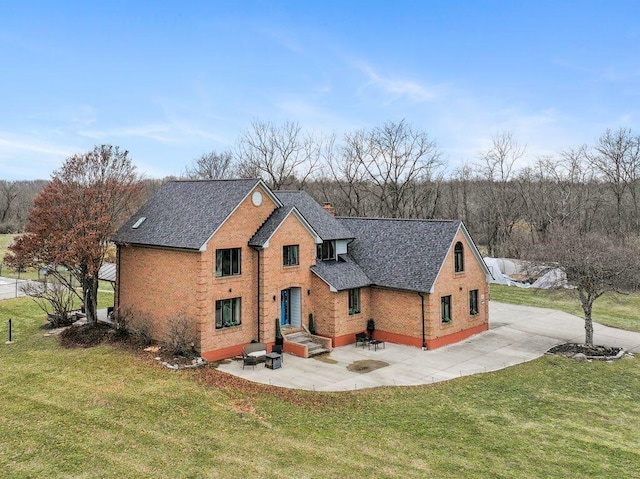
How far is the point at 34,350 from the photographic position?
73.9 feet

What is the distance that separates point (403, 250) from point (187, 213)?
40.0 feet

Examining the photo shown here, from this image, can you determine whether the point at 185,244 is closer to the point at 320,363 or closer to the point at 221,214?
the point at 221,214

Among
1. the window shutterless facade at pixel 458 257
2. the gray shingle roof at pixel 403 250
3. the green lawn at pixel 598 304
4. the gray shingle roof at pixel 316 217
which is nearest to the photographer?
the gray shingle roof at pixel 403 250

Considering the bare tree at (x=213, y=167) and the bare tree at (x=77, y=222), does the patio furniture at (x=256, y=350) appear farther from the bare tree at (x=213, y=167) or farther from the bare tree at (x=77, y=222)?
the bare tree at (x=213, y=167)

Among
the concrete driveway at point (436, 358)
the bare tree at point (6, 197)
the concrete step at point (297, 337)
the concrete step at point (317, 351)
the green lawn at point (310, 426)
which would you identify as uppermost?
the bare tree at point (6, 197)

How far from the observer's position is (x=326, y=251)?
88.8 feet

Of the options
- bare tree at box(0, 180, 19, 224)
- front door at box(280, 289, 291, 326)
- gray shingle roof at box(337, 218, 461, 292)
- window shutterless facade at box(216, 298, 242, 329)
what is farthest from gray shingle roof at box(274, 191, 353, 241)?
bare tree at box(0, 180, 19, 224)

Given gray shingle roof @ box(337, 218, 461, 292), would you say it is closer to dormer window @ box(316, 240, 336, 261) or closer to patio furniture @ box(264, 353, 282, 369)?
dormer window @ box(316, 240, 336, 261)

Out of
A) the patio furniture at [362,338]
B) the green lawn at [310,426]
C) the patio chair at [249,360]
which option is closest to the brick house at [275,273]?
the patio furniture at [362,338]

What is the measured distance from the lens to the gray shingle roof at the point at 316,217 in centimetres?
2714

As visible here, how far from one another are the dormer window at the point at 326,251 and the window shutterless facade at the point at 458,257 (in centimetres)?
695

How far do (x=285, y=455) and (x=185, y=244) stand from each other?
11679 millimetres

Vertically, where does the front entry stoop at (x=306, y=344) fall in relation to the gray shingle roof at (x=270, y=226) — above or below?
below

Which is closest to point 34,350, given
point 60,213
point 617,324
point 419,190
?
point 60,213
